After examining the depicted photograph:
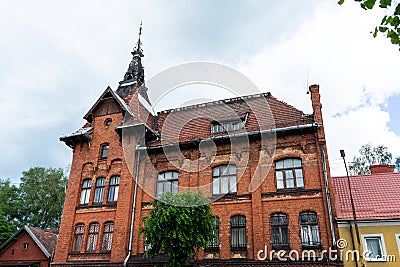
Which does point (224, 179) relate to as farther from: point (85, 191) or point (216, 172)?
point (85, 191)

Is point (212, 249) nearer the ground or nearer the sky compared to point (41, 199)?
nearer the ground

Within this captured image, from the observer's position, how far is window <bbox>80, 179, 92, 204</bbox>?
20.1 m

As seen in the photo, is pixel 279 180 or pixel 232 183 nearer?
pixel 279 180

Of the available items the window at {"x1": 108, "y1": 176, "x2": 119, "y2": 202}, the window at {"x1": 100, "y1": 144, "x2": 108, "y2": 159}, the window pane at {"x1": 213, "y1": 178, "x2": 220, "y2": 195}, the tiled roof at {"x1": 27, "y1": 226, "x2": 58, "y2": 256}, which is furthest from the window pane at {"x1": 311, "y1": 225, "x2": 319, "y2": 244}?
the tiled roof at {"x1": 27, "y1": 226, "x2": 58, "y2": 256}

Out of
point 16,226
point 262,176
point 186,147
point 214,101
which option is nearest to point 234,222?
point 262,176

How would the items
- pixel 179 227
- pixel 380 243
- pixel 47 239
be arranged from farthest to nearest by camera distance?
pixel 47 239 → pixel 380 243 → pixel 179 227

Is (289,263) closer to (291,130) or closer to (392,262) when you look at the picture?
(392,262)

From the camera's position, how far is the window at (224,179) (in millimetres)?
17438

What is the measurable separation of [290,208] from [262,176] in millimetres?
2105

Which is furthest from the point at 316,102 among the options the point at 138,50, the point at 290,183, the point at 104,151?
the point at 138,50

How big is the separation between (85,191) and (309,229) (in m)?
13.3

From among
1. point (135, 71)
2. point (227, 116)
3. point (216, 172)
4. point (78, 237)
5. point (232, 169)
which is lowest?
point (78, 237)

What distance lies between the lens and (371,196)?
16.5 metres

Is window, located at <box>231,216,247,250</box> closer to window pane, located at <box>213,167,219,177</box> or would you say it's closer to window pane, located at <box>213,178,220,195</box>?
window pane, located at <box>213,178,220,195</box>
